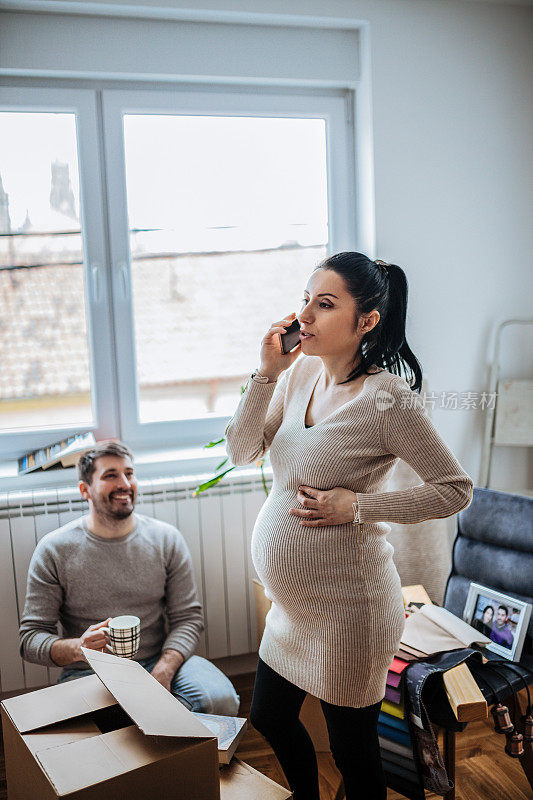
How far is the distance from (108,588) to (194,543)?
43 centimetres

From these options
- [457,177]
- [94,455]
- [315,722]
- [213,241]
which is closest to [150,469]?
[94,455]

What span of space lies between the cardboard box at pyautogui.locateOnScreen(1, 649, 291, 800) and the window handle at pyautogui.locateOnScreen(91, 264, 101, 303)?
1451mm

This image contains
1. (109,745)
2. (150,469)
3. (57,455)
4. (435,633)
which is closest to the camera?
(109,745)

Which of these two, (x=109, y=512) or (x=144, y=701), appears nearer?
(x=144, y=701)

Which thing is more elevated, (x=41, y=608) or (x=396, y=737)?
(x=41, y=608)

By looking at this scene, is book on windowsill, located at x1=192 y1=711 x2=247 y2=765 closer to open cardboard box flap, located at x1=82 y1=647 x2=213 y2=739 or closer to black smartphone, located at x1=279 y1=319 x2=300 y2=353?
open cardboard box flap, located at x1=82 y1=647 x2=213 y2=739

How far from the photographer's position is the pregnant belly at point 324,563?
50.4 inches

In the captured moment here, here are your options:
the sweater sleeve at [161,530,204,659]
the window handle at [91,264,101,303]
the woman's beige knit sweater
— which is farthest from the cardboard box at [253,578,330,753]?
the window handle at [91,264,101,303]

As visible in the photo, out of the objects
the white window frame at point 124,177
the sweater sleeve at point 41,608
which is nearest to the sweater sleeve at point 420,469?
the sweater sleeve at point 41,608

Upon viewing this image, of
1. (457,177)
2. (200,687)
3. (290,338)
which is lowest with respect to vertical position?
(200,687)

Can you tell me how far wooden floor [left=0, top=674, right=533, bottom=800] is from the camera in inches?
71.3

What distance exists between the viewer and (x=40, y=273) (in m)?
2.35

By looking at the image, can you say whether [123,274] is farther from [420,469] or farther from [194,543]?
[420,469]

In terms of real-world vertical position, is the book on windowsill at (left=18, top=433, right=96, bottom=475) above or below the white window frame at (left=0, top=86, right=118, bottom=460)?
below
